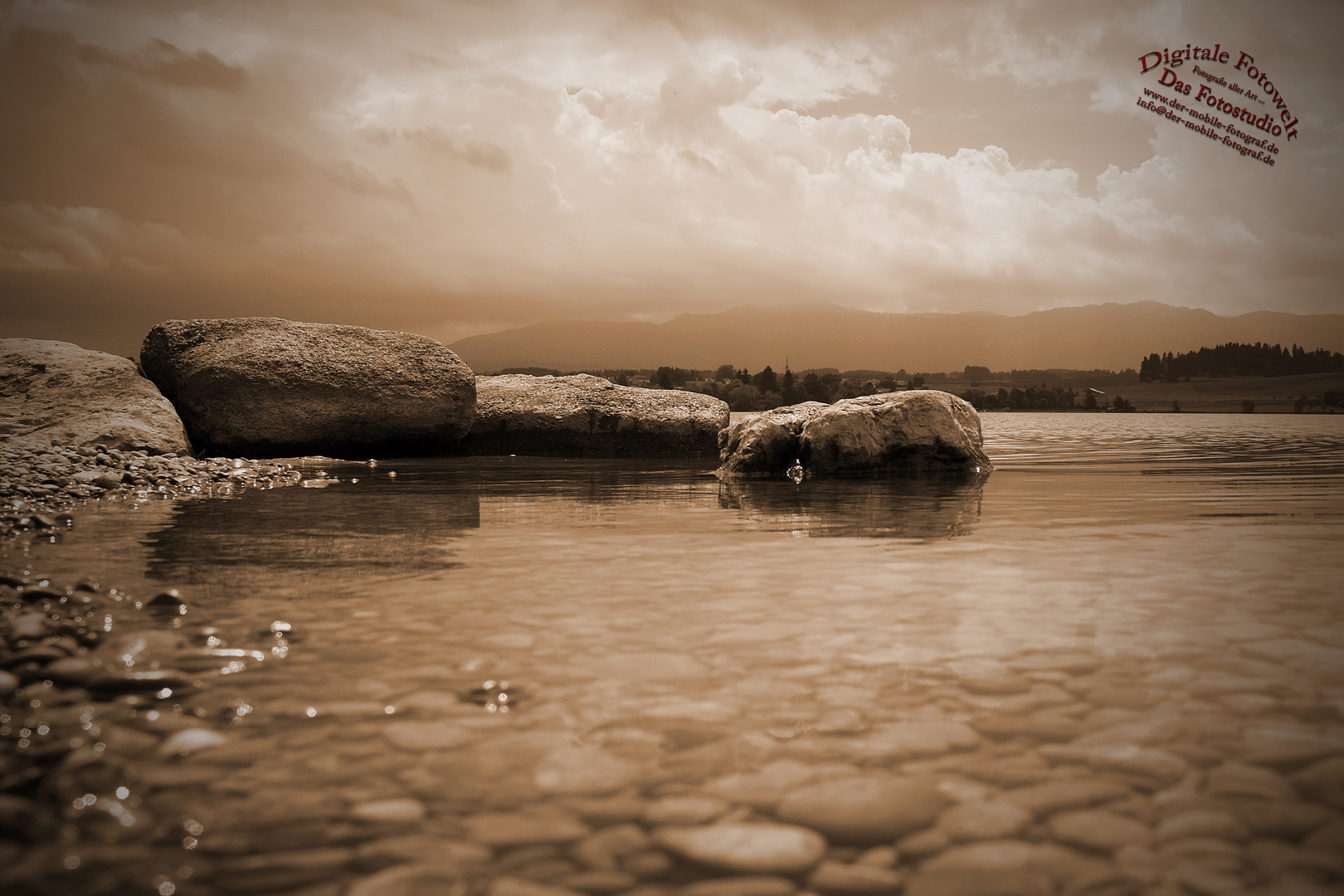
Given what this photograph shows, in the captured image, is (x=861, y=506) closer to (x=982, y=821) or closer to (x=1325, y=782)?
(x=1325, y=782)

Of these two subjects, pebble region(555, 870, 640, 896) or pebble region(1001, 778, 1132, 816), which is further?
pebble region(1001, 778, 1132, 816)

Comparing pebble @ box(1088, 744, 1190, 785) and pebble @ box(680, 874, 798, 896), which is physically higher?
pebble @ box(1088, 744, 1190, 785)

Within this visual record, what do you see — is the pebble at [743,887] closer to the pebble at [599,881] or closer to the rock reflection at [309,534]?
the pebble at [599,881]

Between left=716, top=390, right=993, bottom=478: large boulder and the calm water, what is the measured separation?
3967mm

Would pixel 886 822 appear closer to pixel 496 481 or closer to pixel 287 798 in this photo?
pixel 287 798

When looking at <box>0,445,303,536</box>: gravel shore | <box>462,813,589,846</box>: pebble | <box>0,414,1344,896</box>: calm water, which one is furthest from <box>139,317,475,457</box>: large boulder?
<box>462,813,589,846</box>: pebble

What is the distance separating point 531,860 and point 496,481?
7.43 m

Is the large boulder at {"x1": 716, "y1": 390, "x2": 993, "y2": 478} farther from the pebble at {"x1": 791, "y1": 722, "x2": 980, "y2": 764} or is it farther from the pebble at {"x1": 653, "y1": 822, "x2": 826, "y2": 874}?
the pebble at {"x1": 653, "y1": 822, "x2": 826, "y2": 874}

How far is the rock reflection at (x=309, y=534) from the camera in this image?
4.13 m

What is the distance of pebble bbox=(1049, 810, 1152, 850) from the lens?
63.6 inches

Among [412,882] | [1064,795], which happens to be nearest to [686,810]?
[412,882]

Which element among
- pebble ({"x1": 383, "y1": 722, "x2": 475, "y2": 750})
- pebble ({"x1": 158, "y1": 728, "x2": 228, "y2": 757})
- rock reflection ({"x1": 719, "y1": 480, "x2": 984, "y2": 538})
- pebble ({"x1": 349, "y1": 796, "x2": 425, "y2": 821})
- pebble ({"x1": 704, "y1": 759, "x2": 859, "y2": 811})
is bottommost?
pebble ({"x1": 704, "y1": 759, "x2": 859, "y2": 811})

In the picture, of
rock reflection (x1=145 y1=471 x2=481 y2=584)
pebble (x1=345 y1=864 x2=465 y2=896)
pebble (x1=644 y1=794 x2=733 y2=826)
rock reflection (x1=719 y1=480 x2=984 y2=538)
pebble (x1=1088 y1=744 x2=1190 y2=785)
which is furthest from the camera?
rock reflection (x1=719 y1=480 x2=984 y2=538)

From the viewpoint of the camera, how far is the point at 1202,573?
3836 millimetres
